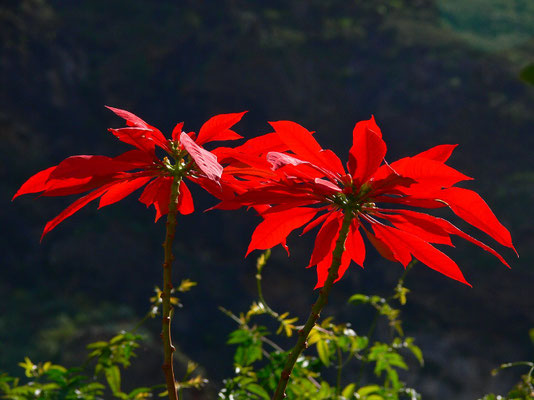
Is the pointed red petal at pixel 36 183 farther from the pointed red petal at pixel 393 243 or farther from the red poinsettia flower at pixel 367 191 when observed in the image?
the pointed red petal at pixel 393 243

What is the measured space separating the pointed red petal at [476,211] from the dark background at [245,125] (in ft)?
15.8

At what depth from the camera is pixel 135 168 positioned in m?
0.45

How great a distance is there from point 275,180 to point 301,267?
22.4 feet

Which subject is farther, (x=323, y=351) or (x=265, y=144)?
(x=323, y=351)

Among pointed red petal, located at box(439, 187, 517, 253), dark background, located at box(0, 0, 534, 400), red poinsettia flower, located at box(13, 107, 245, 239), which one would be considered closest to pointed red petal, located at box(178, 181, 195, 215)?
red poinsettia flower, located at box(13, 107, 245, 239)

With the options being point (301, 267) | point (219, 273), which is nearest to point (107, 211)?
point (219, 273)

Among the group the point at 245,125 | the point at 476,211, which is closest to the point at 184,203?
the point at 476,211

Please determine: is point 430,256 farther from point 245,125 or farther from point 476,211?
point 245,125

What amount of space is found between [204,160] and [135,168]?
97 mm

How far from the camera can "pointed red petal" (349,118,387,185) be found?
0.41 m

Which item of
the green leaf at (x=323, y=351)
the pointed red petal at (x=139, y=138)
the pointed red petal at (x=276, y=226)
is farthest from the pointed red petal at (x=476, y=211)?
the green leaf at (x=323, y=351)

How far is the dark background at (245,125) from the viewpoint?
246 inches

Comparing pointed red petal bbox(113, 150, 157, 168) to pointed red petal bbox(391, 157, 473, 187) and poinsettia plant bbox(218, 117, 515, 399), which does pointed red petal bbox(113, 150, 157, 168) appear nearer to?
poinsettia plant bbox(218, 117, 515, 399)


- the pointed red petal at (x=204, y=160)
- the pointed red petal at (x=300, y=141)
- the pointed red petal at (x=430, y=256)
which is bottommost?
the pointed red petal at (x=430, y=256)
